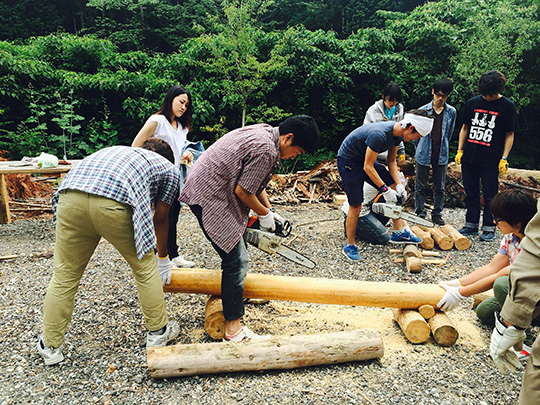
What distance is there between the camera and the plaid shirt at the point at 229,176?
2213mm

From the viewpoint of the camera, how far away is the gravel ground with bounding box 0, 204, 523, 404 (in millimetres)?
2111

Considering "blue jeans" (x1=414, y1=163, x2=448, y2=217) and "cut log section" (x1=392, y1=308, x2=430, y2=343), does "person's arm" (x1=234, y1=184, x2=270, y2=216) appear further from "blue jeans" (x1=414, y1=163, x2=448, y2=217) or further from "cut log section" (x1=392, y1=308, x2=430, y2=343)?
"blue jeans" (x1=414, y1=163, x2=448, y2=217)

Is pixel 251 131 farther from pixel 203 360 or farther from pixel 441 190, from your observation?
pixel 441 190

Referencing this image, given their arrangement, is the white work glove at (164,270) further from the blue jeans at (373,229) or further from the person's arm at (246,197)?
the blue jeans at (373,229)

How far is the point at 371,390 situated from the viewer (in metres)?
2.15

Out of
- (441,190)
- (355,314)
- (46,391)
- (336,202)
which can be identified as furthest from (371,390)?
(336,202)

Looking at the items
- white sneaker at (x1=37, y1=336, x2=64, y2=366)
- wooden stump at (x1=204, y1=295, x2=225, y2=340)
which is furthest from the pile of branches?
white sneaker at (x1=37, y1=336, x2=64, y2=366)

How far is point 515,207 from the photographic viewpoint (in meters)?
2.20

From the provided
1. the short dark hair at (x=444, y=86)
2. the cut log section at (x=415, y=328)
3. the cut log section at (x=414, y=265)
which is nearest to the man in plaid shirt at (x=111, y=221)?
the cut log section at (x=415, y=328)

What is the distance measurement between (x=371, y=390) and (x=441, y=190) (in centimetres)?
382

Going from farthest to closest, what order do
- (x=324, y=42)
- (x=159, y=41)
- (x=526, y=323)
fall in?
1. (x=159, y=41)
2. (x=324, y=42)
3. (x=526, y=323)

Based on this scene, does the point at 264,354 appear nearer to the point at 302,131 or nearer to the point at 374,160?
the point at 302,131

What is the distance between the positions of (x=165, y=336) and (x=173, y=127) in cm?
187

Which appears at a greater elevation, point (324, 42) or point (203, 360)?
point (324, 42)
